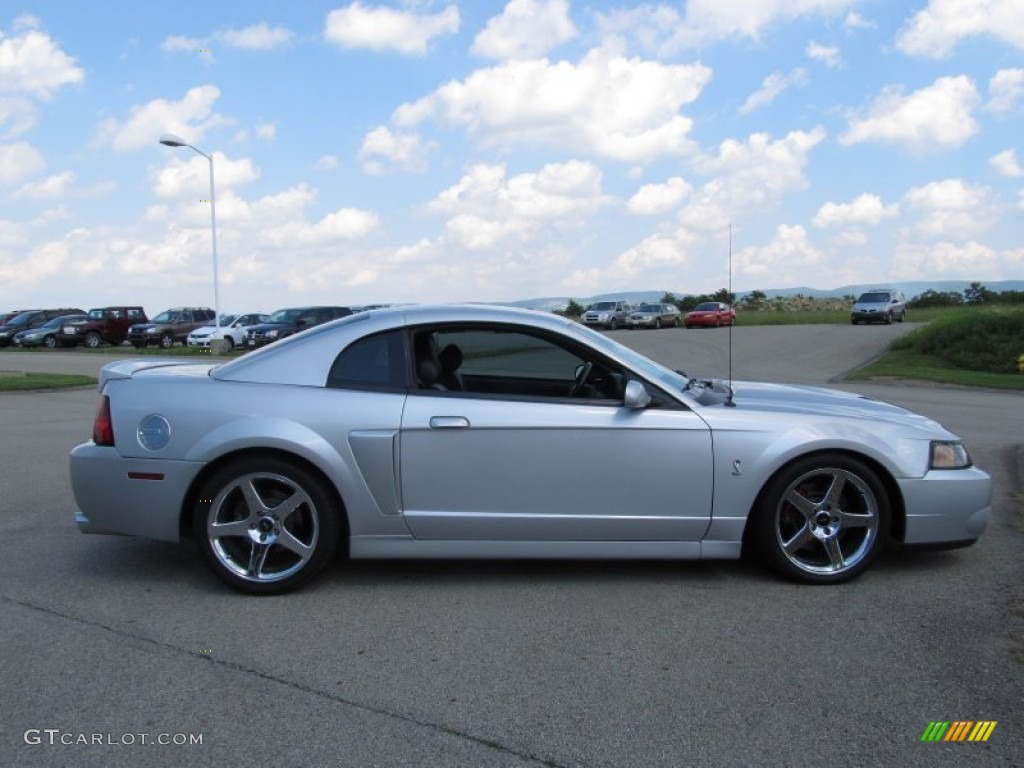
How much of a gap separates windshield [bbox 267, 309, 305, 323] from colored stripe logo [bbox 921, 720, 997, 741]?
34.3 meters

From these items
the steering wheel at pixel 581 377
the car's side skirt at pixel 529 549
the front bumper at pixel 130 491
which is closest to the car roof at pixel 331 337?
the steering wheel at pixel 581 377

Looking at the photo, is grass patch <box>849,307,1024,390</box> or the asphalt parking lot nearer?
the asphalt parking lot

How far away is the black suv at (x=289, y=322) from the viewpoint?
34.5 metres

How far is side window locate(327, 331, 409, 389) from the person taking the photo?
15.1 feet

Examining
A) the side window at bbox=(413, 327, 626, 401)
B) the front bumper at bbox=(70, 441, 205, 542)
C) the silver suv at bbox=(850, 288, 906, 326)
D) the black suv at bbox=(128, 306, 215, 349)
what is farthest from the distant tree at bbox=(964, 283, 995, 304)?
the front bumper at bbox=(70, 441, 205, 542)

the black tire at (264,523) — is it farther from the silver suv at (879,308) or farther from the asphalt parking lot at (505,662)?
the silver suv at (879,308)

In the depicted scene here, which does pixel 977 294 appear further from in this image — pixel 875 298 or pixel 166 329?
pixel 166 329

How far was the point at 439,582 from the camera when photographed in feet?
15.4

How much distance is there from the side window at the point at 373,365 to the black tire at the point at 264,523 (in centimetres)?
54

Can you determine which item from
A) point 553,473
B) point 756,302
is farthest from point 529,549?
point 756,302

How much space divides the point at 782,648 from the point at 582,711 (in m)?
1.09

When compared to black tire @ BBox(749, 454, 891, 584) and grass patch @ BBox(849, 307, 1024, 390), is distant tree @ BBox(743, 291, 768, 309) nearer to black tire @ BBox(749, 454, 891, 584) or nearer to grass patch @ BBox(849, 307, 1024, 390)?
grass patch @ BBox(849, 307, 1024, 390)

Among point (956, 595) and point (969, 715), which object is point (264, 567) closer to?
point (969, 715)

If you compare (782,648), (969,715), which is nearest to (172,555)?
A: (782,648)
